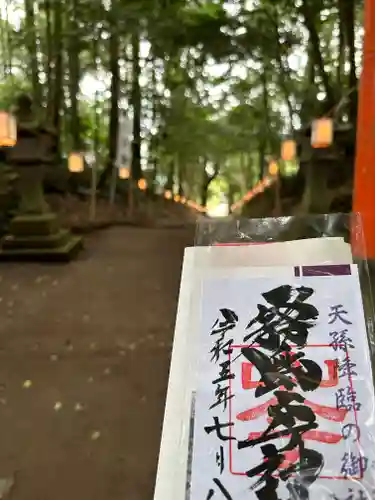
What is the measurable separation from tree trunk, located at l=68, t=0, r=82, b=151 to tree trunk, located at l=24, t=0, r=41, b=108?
0.41m

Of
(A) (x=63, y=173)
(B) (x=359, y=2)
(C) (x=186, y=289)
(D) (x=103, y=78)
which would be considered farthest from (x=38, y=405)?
(D) (x=103, y=78)

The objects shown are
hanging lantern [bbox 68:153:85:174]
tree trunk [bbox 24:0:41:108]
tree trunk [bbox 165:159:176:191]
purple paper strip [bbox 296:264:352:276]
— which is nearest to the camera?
purple paper strip [bbox 296:264:352:276]

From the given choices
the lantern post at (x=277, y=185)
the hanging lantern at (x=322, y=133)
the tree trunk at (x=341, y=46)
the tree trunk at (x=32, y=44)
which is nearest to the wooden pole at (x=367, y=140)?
the hanging lantern at (x=322, y=133)

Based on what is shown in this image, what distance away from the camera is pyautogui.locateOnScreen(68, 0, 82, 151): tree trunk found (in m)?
5.17

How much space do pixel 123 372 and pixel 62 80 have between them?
4.92 m

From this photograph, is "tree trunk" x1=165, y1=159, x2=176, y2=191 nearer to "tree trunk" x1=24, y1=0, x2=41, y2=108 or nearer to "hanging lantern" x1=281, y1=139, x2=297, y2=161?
"tree trunk" x1=24, y1=0, x2=41, y2=108

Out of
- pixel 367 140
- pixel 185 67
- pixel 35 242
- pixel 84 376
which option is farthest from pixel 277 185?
pixel 367 140

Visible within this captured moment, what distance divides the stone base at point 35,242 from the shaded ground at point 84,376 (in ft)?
0.34

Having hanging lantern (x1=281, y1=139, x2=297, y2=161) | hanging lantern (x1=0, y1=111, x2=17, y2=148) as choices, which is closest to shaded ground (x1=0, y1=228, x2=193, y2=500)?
hanging lantern (x1=0, y1=111, x2=17, y2=148)

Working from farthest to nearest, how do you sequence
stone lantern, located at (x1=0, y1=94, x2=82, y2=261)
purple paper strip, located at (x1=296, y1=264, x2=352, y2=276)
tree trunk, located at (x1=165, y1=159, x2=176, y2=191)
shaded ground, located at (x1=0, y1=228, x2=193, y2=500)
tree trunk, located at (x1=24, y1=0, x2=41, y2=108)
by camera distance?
1. tree trunk, located at (x1=165, y1=159, x2=176, y2=191)
2. tree trunk, located at (x1=24, y1=0, x2=41, y2=108)
3. stone lantern, located at (x1=0, y1=94, x2=82, y2=261)
4. shaded ground, located at (x1=0, y1=228, x2=193, y2=500)
5. purple paper strip, located at (x1=296, y1=264, x2=352, y2=276)

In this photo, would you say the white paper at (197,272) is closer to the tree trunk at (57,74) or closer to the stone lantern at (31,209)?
the stone lantern at (31,209)

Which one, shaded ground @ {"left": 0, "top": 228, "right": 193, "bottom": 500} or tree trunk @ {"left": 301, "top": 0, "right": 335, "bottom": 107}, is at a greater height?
tree trunk @ {"left": 301, "top": 0, "right": 335, "bottom": 107}

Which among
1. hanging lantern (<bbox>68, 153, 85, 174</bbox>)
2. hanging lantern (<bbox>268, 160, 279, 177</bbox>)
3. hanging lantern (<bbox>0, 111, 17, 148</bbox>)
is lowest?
hanging lantern (<bbox>268, 160, 279, 177</bbox>)

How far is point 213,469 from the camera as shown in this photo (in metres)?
0.68
